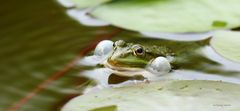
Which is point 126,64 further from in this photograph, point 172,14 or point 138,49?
point 172,14

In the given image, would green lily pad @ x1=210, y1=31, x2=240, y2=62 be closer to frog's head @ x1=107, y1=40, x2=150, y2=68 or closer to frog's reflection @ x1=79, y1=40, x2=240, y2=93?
frog's reflection @ x1=79, y1=40, x2=240, y2=93

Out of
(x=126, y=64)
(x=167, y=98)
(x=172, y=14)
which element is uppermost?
(x=172, y=14)

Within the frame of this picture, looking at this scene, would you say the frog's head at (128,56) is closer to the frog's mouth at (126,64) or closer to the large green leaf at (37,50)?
the frog's mouth at (126,64)

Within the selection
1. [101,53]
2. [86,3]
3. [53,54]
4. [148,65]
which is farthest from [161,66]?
[86,3]

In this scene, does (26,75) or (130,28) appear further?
(130,28)

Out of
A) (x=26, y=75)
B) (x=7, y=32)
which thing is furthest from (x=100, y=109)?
(x=7, y=32)

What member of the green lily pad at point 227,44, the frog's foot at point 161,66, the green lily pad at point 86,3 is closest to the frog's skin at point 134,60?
the frog's foot at point 161,66

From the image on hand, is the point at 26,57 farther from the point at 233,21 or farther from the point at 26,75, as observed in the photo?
the point at 233,21
